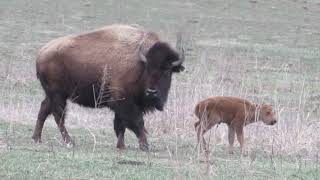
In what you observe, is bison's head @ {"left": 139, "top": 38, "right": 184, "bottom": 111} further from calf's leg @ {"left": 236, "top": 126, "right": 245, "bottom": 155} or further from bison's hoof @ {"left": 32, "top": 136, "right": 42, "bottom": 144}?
bison's hoof @ {"left": 32, "top": 136, "right": 42, "bottom": 144}

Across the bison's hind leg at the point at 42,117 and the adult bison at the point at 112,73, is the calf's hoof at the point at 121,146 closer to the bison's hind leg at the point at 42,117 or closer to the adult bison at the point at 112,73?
the adult bison at the point at 112,73

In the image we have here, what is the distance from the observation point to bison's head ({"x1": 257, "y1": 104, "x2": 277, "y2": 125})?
1478cm

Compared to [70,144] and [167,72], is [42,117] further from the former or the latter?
[167,72]

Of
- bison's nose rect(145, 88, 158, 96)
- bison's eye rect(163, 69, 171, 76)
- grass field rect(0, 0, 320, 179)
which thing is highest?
bison's eye rect(163, 69, 171, 76)

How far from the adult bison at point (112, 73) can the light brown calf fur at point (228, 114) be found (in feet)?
2.05

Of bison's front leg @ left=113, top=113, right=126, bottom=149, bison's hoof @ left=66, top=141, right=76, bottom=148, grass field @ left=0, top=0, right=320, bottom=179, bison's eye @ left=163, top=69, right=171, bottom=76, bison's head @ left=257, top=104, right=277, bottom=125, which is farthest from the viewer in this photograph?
bison's head @ left=257, top=104, right=277, bottom=125

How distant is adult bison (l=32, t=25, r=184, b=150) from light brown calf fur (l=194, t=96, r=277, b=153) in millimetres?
625

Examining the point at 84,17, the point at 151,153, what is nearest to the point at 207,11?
the point at 84,17

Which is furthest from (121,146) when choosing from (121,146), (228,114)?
(228,114)

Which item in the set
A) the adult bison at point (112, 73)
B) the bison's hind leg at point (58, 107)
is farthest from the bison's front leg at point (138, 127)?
the bison's hind leg at point (58, 107)

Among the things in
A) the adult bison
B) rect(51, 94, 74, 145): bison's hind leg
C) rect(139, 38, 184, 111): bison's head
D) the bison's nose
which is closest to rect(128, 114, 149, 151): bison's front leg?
the adult bison

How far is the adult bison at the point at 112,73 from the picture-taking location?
1399cm

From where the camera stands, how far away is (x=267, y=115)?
14.9 m

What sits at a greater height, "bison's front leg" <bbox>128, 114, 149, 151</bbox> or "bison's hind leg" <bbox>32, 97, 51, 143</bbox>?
"bison's front leg" <bbox>128, 114, 149, 151</bbox>
